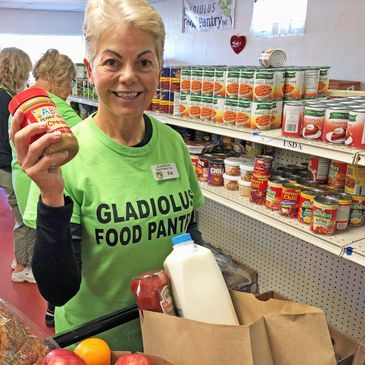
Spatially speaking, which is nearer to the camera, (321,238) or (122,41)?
(122,41)

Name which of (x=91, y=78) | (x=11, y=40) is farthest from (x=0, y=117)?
(x=11, y=40)

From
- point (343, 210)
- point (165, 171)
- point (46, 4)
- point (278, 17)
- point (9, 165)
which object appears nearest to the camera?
point (165, 171)

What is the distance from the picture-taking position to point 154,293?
947 millimetres

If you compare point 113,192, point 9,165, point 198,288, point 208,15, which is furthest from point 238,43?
point 198,288

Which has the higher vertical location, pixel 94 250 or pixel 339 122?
pixel 339 122

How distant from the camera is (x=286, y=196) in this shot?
2143 millimetres

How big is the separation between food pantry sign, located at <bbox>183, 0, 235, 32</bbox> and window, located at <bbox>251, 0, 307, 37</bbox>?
564 millimetres

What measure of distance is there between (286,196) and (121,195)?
1207 mm

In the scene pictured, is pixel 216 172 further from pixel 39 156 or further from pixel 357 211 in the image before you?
pixel 39 156

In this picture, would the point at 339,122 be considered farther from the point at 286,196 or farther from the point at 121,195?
the point at 121,195

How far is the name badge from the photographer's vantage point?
4.10 ft

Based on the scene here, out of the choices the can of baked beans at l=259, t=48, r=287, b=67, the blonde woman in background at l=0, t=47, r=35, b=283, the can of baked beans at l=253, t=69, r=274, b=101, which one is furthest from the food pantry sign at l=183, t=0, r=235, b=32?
the can of baked beans at l=253, t=69, r=274, b=101

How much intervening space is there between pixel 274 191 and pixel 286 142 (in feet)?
1.03

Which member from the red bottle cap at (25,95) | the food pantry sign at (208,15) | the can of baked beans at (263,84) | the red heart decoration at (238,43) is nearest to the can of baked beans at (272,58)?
the can of baked beans at (263,84)
